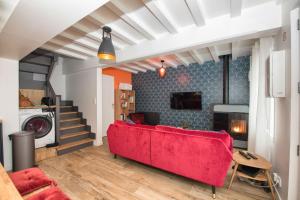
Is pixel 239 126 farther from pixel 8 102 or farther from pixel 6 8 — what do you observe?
pixel 8 102

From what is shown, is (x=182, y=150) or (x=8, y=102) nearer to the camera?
(x=182, y=150)

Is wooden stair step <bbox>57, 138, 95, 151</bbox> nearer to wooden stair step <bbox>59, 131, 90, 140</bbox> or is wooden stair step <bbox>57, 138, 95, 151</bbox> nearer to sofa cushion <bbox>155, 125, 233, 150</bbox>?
wooden stair step <bbox>59, 131, 90, 140</bbox>

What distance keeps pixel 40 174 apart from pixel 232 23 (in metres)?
3.18

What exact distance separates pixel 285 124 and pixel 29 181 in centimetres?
281

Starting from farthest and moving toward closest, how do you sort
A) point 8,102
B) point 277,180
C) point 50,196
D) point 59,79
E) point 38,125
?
1. point 59,79
2. point 38,125
3. point 8,102
4. point 277,180
5. point 50,196

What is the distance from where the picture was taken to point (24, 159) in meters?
2.53

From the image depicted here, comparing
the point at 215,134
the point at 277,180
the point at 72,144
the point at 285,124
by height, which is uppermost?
the point at 285,124

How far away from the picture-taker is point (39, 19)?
1.51 metres

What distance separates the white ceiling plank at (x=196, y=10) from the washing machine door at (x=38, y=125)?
358 centimetres

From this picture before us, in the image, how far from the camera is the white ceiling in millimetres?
1903

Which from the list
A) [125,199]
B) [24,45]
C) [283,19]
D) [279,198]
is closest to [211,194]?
[279,198]

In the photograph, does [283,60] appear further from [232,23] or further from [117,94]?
[117,94]

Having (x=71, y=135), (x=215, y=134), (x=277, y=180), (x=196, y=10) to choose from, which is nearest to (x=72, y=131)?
(x=71, y=135)

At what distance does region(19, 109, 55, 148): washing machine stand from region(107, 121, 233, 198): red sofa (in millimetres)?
1729
